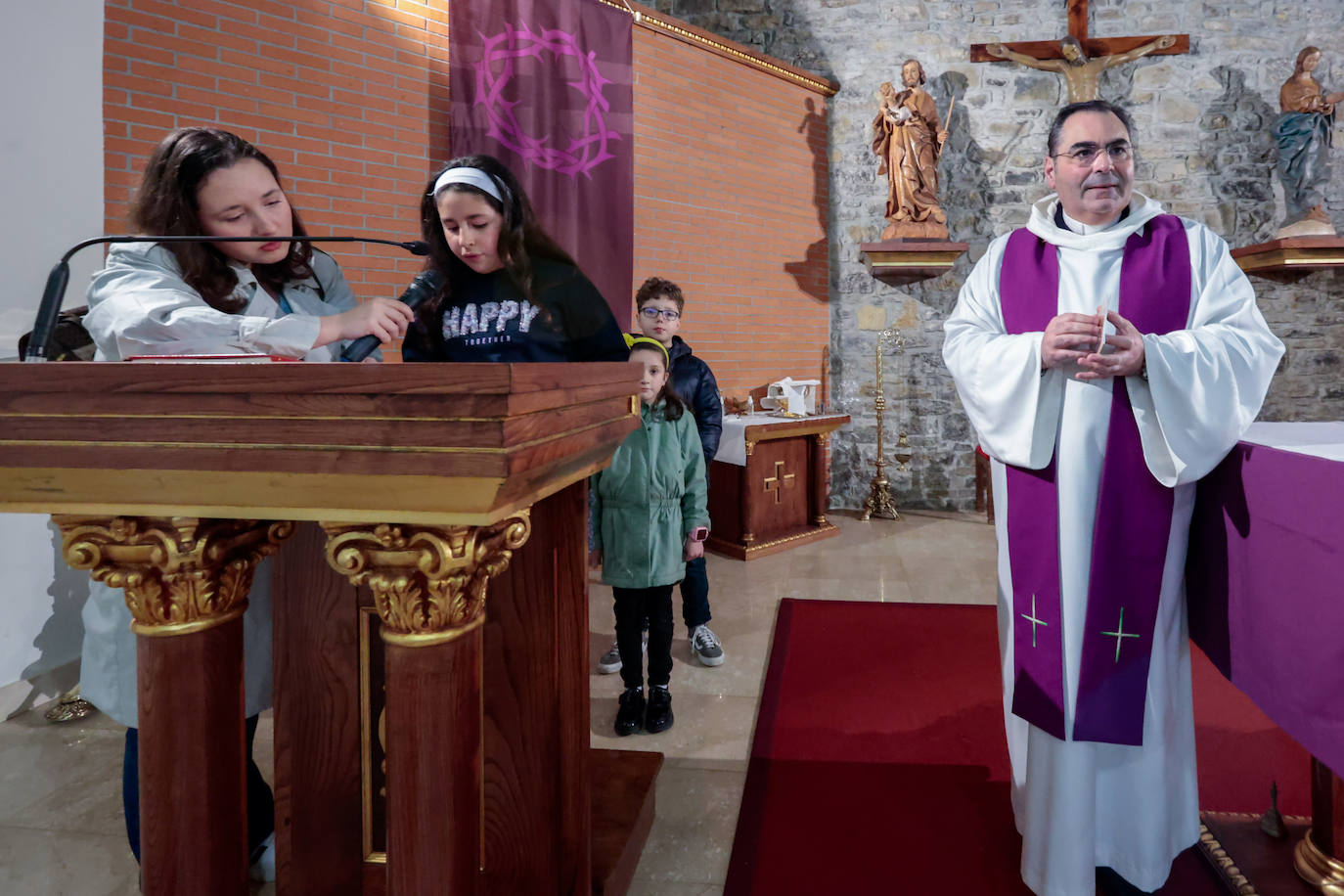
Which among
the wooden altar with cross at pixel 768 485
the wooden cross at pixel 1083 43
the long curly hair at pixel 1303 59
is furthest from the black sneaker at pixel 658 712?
the long curly hair at pixel 1303 59

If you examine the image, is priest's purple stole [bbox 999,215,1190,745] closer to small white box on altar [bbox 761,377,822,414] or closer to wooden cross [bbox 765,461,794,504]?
wooden cross [bbox 765,461,794,504]

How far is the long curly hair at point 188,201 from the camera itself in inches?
51.8

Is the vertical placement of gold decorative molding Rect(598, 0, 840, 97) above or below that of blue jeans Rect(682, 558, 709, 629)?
above

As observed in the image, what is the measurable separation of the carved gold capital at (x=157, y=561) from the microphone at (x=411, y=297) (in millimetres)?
318

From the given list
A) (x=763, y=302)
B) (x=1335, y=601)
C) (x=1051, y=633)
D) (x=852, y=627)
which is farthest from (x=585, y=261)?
(x=1335, y=601)

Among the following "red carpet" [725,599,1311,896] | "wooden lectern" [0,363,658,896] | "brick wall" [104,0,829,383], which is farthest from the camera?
"brick wall" [104,0,829,383]

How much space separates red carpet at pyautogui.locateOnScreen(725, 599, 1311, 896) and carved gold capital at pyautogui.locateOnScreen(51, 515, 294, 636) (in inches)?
54.1

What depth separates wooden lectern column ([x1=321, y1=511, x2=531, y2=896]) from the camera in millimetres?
806

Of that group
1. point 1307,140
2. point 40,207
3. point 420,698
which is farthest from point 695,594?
point 1307,140

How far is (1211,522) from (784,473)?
11.8 feet

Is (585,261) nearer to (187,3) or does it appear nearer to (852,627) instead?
(187,3)

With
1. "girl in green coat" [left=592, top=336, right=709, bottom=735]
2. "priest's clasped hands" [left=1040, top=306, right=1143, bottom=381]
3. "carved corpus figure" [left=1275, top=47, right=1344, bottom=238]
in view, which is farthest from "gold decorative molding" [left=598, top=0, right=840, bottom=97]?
"priest's clasped hands" [left=1040, top=306, right=1143, bottom=381]

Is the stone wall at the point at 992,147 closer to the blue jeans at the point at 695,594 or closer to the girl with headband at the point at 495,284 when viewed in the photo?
the blue jeans at the point at 695,594

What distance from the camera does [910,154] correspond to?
5961 mm
